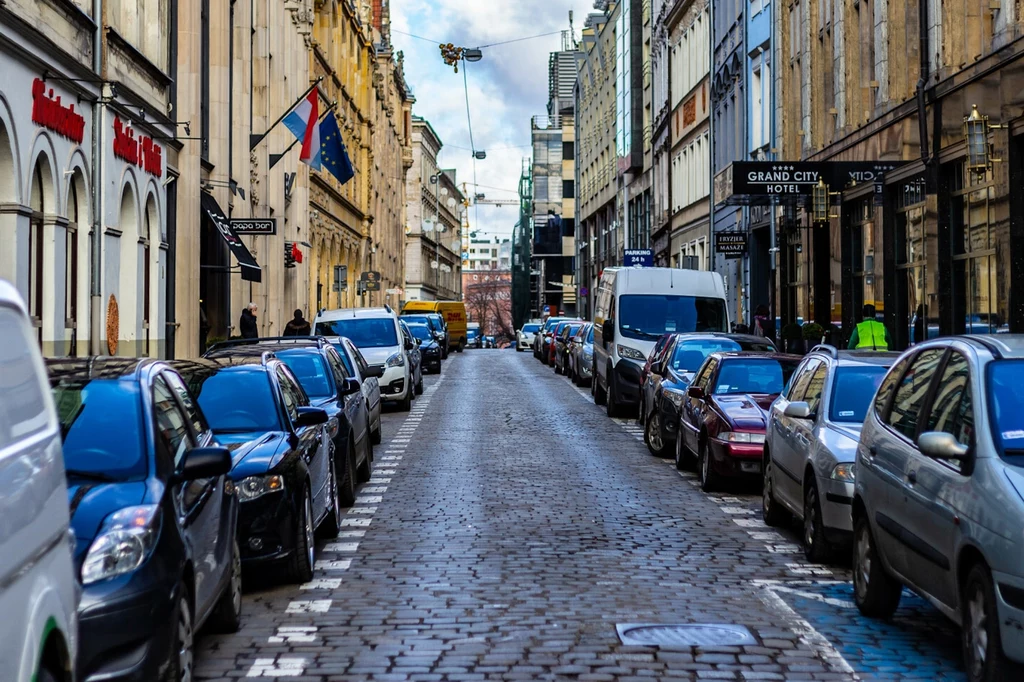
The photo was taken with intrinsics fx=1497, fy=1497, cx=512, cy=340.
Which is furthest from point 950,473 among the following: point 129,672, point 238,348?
point 238,348

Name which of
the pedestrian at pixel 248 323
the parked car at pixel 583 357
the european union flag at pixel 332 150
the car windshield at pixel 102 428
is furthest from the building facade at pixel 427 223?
the car windshield at pixel 102 428

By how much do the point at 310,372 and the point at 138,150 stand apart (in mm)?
12031

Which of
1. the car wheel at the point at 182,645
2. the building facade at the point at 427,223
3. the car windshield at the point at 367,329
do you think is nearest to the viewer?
the car wheel at the point at 182,645

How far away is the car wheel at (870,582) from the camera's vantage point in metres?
8.40

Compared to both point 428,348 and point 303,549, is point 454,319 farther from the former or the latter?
point 303,549

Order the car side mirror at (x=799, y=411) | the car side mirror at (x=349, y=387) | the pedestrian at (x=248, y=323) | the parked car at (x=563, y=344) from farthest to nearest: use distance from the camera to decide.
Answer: the parked car at (x=563, y=344) → the pedestrian at (x=248, y=323) → the car side mirror at (x=349, y=387) → the car side mirror at (x=799, y=411)

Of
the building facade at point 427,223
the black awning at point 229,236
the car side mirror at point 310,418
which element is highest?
the building facade at point 427,223

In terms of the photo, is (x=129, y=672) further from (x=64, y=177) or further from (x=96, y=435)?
(x=64, y=177)

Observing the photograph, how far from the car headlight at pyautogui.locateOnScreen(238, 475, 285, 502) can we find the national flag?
86.2 ft

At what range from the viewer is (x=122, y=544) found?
233 inches

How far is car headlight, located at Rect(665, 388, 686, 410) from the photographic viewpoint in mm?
18297

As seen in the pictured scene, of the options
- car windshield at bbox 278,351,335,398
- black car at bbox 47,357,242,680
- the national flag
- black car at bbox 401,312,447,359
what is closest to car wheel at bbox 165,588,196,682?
black car at bbox 47,357,242,680

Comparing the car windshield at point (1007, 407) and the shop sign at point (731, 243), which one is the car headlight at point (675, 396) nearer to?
the car windshield at point (1007, 407)

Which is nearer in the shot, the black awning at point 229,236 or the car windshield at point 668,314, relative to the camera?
the car windshield at point 668,314
